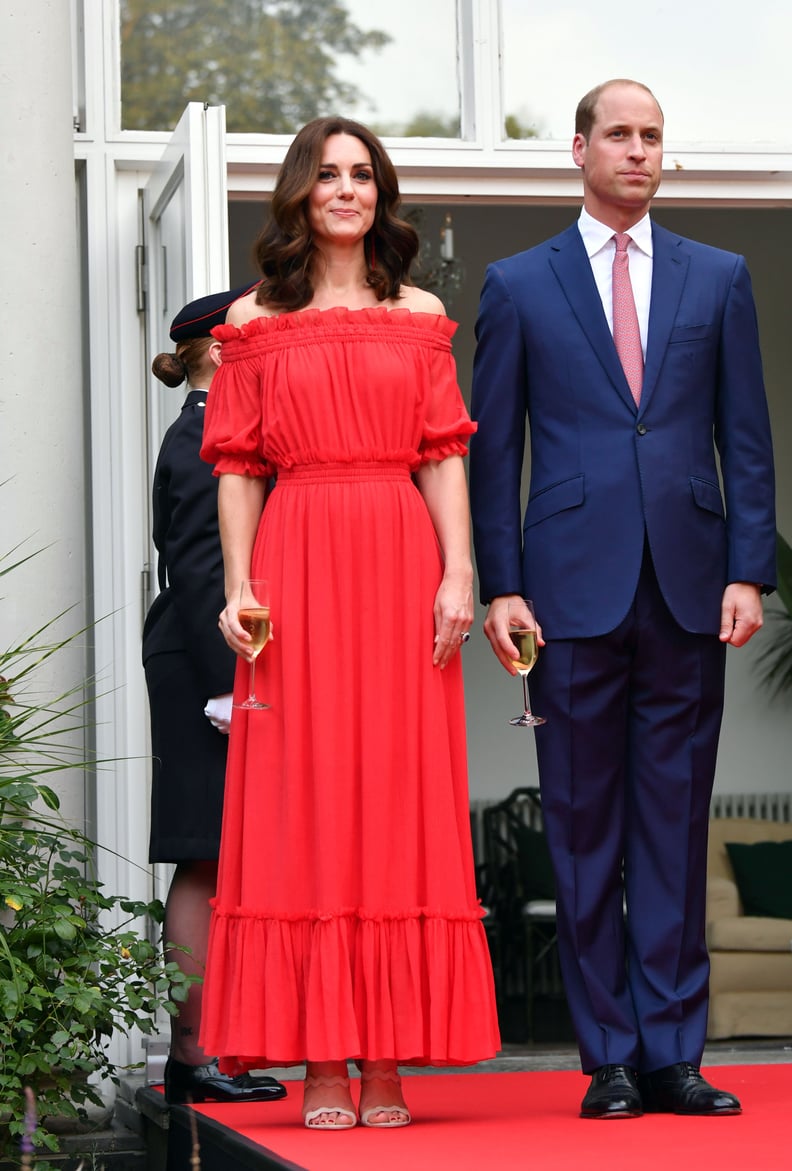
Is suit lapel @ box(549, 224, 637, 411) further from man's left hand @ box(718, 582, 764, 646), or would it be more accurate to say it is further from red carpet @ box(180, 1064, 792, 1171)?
red carpet @ box(180, 1064, 792, 1171)

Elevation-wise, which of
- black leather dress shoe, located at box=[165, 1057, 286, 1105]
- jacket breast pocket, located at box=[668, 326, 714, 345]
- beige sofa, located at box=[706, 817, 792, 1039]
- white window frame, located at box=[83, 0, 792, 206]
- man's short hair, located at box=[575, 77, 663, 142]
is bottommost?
beige sofa, located at box=[706, 817, 792, 1039]

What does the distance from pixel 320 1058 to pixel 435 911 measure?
0.31m

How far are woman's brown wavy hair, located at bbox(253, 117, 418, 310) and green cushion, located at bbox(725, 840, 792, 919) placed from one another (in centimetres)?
553

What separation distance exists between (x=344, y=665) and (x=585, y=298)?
807 mm

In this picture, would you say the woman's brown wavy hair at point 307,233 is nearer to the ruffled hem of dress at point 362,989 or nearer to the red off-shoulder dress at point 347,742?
the red off-shoulder dress at point 347,742

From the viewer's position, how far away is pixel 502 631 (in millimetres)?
3170

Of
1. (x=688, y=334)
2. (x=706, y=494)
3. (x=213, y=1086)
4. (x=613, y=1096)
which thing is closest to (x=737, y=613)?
(x=706, y=494)

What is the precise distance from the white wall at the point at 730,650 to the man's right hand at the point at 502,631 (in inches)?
268

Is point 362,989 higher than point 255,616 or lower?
lower

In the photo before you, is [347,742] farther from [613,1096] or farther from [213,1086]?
[213,1086]

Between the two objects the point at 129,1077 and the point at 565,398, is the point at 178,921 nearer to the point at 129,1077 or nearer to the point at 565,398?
the point at 129,1077

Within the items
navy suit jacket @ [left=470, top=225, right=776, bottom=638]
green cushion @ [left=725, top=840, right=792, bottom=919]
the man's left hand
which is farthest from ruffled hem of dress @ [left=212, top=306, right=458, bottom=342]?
green cushion @ [left=725, top=840, right=792, bottom=919]

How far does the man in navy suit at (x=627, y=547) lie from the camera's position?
10.4 feet

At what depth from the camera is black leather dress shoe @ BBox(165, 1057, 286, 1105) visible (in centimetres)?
361
